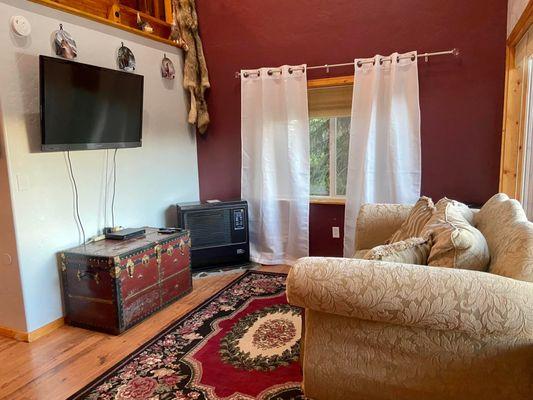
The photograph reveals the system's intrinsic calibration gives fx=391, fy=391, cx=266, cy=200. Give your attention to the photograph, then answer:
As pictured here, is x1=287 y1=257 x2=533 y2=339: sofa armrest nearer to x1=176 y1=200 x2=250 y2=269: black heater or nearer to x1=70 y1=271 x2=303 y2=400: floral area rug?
x1=70 y1=271 x2=303 y2=400: floral area rug

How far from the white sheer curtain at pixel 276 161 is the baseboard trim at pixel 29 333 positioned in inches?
76.6

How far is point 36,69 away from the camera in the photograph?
2600 millimetres

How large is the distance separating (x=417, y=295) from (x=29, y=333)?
2.53 metres

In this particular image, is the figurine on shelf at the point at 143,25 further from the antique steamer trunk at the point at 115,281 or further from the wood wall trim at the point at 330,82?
the antique steamer trunk at the point at 115,281

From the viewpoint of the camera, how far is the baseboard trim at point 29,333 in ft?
8.56

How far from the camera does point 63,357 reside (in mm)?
2398

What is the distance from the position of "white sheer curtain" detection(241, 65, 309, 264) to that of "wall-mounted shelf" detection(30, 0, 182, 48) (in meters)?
0.91

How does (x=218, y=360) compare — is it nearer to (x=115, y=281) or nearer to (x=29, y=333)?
(x=115, y=281)

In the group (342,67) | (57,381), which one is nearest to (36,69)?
(57,381)

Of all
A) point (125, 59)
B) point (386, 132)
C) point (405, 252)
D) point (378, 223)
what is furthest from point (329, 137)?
point (405, 252)

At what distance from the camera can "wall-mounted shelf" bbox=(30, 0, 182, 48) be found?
9.46 ft

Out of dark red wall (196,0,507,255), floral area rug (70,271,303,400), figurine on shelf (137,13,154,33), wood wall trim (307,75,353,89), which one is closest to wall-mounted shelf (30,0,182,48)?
figurine on shelf (137,13,154,33)

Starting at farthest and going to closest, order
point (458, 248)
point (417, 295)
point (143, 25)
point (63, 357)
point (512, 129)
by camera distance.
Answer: point (143, 25) → point (512, 129) → point (63, 357) → point (458, 248) → point (417, 295)

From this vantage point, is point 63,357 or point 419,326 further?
point 63,357
